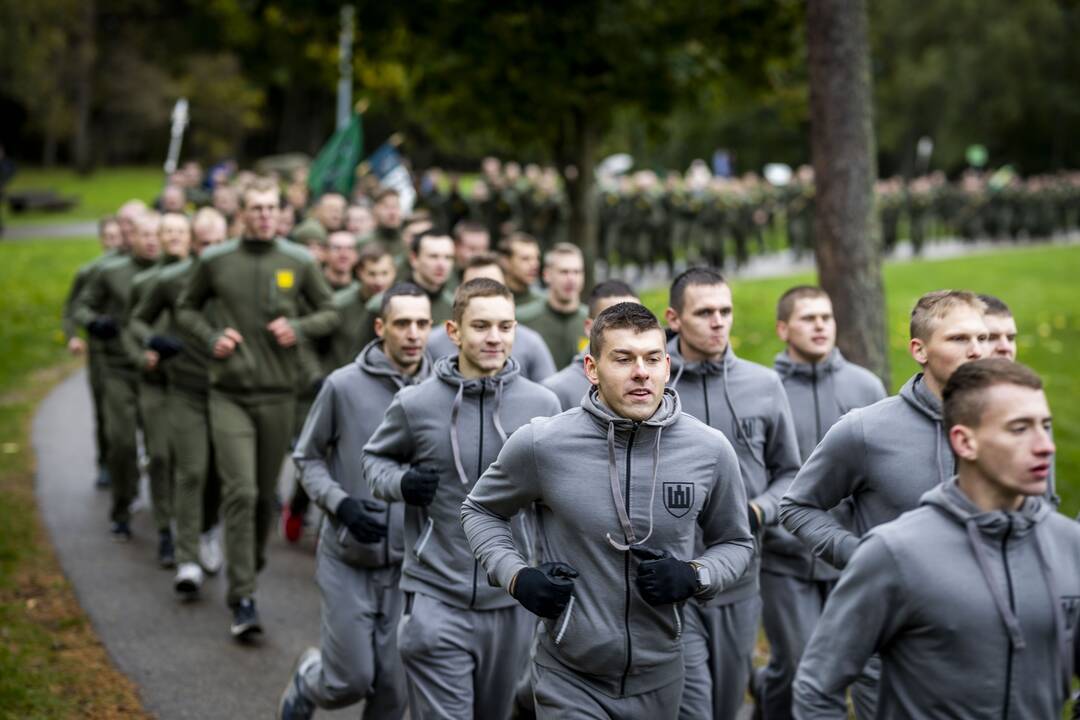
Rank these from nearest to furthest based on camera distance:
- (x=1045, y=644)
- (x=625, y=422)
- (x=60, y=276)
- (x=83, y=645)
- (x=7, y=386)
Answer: (x=1045, y=644) → (x=625, y=422) → (x=83, y=645) → (x=7, y=386) → (x=60, y=276)

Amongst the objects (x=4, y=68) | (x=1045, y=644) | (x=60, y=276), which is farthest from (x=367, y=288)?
(x=4, y=68)

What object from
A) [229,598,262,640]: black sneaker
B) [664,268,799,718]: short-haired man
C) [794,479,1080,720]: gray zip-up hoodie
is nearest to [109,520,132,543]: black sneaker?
[229,598,262,640]: black sneaker

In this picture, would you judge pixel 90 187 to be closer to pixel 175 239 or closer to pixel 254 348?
pixel 175 239

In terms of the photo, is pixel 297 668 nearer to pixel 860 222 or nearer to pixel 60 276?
pixel 860 222

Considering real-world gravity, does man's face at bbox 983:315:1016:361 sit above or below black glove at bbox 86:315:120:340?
below

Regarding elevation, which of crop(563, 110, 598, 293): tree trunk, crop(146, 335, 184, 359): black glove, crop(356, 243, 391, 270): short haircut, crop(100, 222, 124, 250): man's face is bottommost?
crop(146, 335, 184, 359): black glove

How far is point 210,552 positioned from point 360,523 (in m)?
4.15

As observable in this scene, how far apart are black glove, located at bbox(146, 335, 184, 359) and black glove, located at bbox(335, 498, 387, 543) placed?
342 centimetres

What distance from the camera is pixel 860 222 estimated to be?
427 inches

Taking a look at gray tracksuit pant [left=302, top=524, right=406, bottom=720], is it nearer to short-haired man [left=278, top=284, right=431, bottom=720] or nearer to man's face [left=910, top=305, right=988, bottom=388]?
short-haired man [left=278, top=284, right=431, bottom=720]

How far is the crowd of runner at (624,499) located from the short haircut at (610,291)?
44 cm

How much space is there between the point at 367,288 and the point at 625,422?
5488mm

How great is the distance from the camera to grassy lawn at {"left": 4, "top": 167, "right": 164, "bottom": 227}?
42219mm

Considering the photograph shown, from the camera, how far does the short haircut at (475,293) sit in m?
6.02
